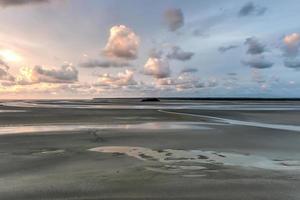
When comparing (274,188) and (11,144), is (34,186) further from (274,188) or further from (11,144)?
(11,144)

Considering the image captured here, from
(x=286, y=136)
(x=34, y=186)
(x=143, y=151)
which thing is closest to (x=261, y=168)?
(x=143, y=151)

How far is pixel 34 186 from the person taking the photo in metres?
8.92

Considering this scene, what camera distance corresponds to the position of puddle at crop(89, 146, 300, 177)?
11.2m

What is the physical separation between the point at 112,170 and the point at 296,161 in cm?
599

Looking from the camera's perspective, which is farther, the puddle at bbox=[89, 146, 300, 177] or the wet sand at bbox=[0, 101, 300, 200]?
the puddle at bbox=[89, 146, 300, 177]

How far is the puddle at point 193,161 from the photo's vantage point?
1117 centimetres

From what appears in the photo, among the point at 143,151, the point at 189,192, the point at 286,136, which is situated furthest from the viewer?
the point at 286,136

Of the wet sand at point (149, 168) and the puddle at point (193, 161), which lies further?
the puddle at point (193, 161)

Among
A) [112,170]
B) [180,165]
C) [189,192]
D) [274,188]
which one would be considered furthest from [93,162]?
[274,188]

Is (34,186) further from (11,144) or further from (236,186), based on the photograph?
(11,144)

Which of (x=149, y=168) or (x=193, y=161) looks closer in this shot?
(x=149, y=168)

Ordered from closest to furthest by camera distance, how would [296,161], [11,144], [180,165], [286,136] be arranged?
[180,165]
[296,161]
[11,144]
[286,136]

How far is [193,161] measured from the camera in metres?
12.5

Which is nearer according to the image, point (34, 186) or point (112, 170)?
point (34, 186)
